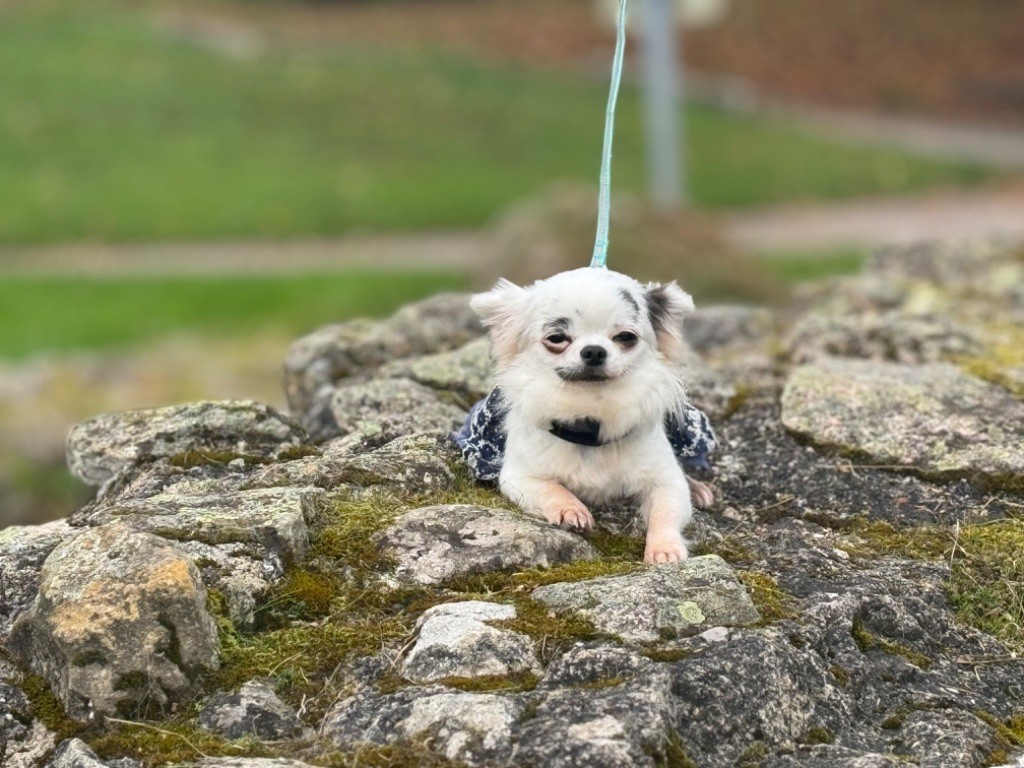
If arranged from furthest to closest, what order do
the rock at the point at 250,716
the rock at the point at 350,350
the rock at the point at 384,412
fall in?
the rock at the point at 350,350 → the rock at the point at 384,412 → the rock at the point at 250,716

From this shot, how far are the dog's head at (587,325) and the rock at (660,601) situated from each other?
708 mm

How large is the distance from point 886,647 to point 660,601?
703 mm

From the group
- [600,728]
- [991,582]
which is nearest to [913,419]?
[991,582]

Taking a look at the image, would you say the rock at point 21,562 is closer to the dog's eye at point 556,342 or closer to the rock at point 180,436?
the rock at point 180,436

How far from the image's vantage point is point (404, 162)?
824 inches

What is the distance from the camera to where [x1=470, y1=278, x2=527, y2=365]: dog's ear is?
494 centimetres

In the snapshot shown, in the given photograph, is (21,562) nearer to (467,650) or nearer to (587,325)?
(467,650)

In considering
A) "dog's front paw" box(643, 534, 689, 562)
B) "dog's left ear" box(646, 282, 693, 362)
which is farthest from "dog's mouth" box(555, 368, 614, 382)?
"dog's front paw" box(643, 534, 689, 562)

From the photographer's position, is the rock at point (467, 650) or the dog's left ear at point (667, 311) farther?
the dog's left ear at point (667, 311)

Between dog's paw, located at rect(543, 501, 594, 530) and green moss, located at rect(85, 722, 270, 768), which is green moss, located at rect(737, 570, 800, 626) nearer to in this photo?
dog's paw, located at rect(543, 501, 594, 530)

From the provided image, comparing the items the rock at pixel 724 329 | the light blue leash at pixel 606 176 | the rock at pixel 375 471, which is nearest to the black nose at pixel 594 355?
the light blue leash at pixel 606 176

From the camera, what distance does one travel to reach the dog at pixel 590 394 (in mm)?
4742

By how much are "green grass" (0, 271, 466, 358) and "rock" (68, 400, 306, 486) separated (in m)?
8.66

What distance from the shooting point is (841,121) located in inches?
983
